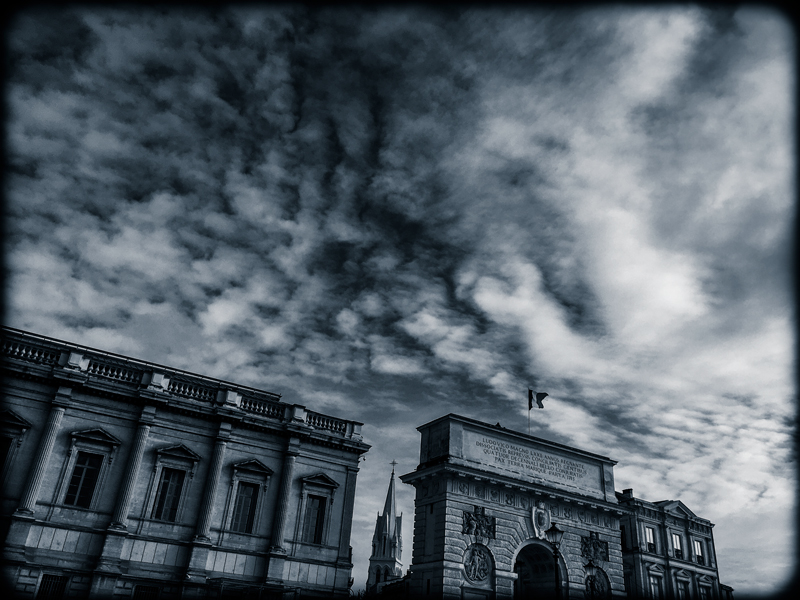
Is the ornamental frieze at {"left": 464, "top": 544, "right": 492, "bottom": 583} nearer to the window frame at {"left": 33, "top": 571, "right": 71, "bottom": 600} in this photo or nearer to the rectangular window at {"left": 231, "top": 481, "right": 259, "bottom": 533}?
the rectangular window at {"left": 231, "top": 481, "right": 259, "bottom": 533}

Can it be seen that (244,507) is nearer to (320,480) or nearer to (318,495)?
(318,495)

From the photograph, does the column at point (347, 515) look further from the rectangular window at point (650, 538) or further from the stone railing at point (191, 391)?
the rectangular window at point (650, 538)

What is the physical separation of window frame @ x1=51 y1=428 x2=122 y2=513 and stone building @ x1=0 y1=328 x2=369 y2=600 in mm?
42

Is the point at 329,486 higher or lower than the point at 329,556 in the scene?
higher

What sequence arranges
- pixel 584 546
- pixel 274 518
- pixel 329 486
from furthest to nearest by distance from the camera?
pixel 584 546, pixel 329 486, pixel 274 518

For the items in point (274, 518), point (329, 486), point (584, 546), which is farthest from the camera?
point (584, 546)

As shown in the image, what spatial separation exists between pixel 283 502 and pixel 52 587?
9.33m

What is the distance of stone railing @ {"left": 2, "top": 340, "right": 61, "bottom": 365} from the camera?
23703 mm

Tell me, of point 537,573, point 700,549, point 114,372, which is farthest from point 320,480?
point 700,549

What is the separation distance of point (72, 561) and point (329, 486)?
11082mm

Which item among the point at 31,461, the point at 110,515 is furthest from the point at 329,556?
the point at 31,461

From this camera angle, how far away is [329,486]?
2803 cm

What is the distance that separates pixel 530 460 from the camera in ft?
102

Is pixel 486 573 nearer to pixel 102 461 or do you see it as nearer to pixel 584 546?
pixel 584 546
